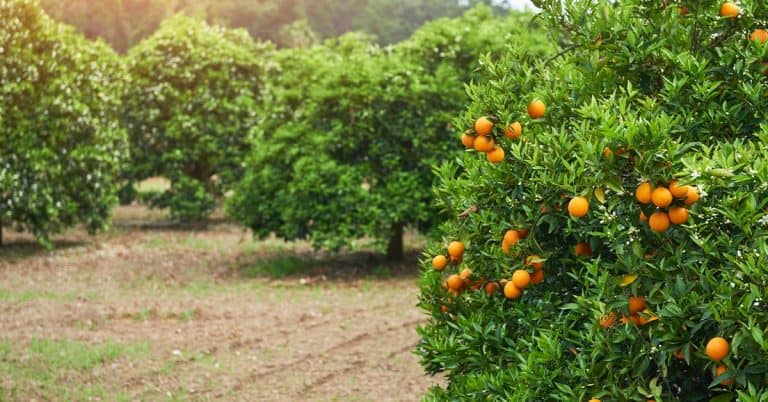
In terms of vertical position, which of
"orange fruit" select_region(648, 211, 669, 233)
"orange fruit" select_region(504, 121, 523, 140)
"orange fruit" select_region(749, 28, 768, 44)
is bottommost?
"orange fruit" select_region(648, 211, 669, 233)

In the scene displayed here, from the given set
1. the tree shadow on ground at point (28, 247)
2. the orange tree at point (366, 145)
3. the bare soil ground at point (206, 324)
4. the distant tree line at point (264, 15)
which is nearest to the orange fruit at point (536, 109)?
the bare soil ground at point (206, 324)

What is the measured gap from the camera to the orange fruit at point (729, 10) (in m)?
3.29

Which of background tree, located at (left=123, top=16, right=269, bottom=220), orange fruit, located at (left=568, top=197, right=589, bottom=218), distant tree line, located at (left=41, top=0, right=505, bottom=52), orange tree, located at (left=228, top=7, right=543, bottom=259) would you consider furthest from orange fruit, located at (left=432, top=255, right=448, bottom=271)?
distant tree line, located at (left=41, top=0, right=505, bottom=52)

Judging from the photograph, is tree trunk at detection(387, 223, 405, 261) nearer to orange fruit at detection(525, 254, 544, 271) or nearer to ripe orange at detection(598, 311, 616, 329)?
orange fruit at detection(525, 254, 544, 271)

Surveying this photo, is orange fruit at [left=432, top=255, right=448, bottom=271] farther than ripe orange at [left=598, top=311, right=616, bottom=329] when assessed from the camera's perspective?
Yes

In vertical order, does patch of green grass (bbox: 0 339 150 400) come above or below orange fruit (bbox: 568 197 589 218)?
below

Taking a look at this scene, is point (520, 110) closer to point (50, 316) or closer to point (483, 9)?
point (50, 316)

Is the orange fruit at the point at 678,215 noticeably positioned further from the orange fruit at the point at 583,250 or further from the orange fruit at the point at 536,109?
the orange fruit at the point at 536,109

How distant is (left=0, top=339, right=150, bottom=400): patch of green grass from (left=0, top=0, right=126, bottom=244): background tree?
5.35 m

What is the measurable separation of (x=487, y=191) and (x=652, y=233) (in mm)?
881

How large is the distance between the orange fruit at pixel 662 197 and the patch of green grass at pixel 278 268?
9760mm

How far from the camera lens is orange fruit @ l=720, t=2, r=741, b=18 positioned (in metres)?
→ 3.29

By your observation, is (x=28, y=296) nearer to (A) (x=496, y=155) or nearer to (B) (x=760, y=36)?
(A) (x=496, y=155)

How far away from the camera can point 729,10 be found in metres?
3.29
